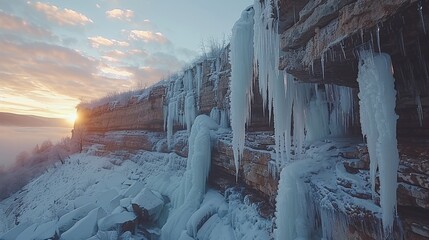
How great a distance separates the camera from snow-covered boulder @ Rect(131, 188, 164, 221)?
30.6 ft

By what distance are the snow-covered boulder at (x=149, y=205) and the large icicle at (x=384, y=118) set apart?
7916 millimetres

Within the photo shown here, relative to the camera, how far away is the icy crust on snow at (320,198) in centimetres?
357

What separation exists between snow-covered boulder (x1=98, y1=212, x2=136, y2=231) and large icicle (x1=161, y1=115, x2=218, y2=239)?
136cm

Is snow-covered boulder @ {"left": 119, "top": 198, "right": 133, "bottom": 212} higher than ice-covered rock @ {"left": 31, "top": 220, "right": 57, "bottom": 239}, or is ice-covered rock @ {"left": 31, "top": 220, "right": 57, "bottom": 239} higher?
snow-covered boulder @ {"left": 119, "top": 198, "right": 133, "bottom": 212}

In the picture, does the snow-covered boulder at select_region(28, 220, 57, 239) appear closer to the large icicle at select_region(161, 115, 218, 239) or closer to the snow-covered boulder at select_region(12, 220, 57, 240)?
the snow-covered boulder at select_region(12, 220, 57, 240)

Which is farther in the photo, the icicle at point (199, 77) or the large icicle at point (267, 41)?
the icicle at point (199, 77)

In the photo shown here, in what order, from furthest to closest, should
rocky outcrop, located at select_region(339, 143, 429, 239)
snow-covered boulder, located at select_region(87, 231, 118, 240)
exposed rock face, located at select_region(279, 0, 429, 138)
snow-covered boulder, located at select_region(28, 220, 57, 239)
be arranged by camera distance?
snow-covered boulder, located at select_region(28, 220, 57, 239) < snow-covered boulder, located at select_region(87, 231, 118, 240) < rocky outcrop, located at select_region(339, 143, 429, 239) < exposed rock face, located at select_region(279, 0, 429, 138)

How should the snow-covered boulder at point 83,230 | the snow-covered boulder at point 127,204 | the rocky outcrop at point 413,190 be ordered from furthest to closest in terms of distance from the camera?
the snow-covered boulder at point 127,204 < the snow-covered boulder at point 83,230 < the rocky outcrop at point 413,190

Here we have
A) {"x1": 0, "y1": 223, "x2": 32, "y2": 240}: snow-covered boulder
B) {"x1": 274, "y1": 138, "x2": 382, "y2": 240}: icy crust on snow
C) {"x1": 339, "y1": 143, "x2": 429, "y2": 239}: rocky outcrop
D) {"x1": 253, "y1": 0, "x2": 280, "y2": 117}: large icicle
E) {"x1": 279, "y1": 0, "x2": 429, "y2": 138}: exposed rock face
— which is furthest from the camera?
{"x1": 0, "y1": 223, "x2": 32, "y2": 240}: snow-covered boulder

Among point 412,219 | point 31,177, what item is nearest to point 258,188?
point 412,219

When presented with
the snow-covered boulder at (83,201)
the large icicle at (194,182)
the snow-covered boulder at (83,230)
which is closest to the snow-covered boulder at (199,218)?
the large icicle at (194,182)

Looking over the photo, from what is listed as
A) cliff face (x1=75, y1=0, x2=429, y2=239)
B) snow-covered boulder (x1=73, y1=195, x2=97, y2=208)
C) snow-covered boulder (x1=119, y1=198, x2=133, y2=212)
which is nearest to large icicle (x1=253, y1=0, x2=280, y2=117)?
cliff face (x1=75, y1=0, x2=429, y2=239)

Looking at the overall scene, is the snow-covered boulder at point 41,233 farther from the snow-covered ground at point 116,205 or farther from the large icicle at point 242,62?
the large icicle at point 242,62

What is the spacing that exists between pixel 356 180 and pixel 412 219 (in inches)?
33.7
